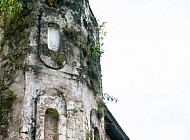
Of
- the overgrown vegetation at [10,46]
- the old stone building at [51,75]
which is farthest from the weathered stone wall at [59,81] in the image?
the overgrown vegetation at [10,46]

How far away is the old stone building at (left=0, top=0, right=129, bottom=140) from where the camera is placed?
11.3 metres

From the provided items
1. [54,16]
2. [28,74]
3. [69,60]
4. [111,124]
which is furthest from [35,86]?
[111,124]

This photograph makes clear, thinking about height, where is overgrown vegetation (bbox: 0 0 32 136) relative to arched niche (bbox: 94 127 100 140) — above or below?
above

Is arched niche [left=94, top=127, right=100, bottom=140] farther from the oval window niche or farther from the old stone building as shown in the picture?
the oval window niche

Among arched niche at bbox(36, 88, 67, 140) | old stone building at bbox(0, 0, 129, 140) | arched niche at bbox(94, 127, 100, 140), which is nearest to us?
arched niche at bbox(36, 88, 67, 140)

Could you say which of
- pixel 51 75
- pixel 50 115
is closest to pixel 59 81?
pixel 51 75

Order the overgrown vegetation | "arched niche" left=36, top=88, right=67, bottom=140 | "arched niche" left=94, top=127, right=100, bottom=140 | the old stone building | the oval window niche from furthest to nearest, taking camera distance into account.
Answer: "arched niche" left=94, top=127, right=100, bottom=140 < the oval window niche < the overgrown vegetation < the old stone building < "arched niche" left=36, top=88, right=67, bottom=140

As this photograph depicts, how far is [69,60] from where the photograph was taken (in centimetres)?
1218

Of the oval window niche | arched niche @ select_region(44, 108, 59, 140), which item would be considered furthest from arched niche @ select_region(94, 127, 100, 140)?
the oval window niche

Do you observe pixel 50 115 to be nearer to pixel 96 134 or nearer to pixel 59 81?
pixel 59 81

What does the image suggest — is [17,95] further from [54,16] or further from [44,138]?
[54,16]

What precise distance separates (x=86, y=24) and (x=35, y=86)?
2392 mm

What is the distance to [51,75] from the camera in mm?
11773

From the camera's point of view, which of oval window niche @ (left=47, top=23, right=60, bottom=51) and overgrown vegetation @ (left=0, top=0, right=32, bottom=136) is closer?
overgrown vegetation @ (left=0, top=0, right=32, bottom=136)
